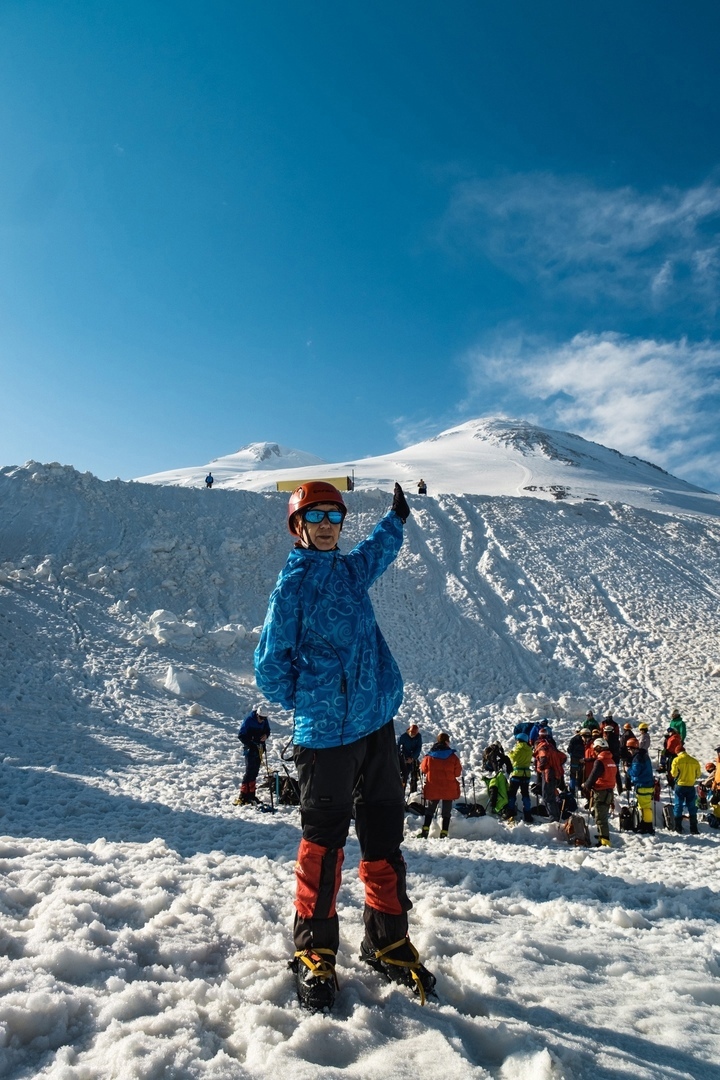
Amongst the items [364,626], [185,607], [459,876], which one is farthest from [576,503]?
[364,626]

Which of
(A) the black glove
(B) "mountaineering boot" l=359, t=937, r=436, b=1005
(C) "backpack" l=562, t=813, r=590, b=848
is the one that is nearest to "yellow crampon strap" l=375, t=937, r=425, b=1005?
(B) "mountaineering boot" l=359, t=937, r=436, b=1005

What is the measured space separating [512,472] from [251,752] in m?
45.5

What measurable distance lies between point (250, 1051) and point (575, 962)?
208cm

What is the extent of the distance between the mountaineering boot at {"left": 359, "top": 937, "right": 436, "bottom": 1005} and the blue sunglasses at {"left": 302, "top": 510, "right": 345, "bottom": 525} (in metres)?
2.26

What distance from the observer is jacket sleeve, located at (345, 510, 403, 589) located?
353cm

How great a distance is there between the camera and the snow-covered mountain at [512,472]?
4116cm

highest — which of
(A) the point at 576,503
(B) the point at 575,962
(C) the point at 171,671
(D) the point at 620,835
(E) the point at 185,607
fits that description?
(A) the point at 576,503

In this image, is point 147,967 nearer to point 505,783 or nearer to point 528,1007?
point 528,1007

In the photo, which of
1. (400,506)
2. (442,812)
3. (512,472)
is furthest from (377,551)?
(512,472)

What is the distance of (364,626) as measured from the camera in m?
3.23

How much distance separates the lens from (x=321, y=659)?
309cm

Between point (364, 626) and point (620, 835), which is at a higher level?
point (364, 626)

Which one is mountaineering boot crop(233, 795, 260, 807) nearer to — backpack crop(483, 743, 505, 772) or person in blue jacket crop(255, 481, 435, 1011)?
backpack crop(483, 743, 505, 772)

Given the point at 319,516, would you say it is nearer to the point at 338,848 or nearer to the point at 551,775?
the point at 338,848
